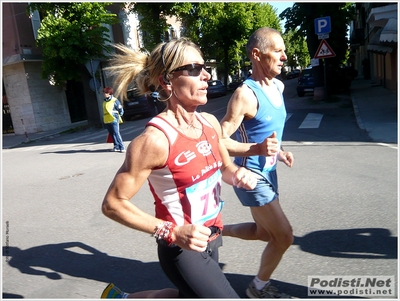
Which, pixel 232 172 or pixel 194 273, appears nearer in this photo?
pixel 194 273

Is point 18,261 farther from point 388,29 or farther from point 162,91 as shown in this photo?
point 388,29

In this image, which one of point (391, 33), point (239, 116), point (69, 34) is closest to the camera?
point (239, 116)

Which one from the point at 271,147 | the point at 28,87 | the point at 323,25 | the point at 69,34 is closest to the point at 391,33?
the point at 323,25

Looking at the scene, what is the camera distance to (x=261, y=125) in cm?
296

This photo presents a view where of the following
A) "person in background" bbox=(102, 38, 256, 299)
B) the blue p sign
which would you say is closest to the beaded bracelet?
"person in background" bbox=(102, 38, 256, 299)

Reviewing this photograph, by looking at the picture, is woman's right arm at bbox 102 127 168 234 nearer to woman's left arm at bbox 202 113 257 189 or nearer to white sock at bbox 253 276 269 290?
woman's left arm at bbox 202 113 257 189

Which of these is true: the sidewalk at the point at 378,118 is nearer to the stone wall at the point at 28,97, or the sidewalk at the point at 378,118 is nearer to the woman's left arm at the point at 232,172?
the stone wall at the point at 28,97

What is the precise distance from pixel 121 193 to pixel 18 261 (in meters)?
2.84

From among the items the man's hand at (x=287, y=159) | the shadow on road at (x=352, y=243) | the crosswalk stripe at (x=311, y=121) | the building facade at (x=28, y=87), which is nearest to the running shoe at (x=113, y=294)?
the man's hand at (x=287, y=159)

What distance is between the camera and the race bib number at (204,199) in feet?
7.17

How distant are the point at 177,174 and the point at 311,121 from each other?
12282 mm

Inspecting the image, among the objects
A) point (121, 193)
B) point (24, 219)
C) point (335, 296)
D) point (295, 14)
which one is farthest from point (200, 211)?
point (295, 14)

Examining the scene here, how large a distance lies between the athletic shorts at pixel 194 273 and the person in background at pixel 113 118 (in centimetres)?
905

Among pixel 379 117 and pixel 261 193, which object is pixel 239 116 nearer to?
pixel 261 193
